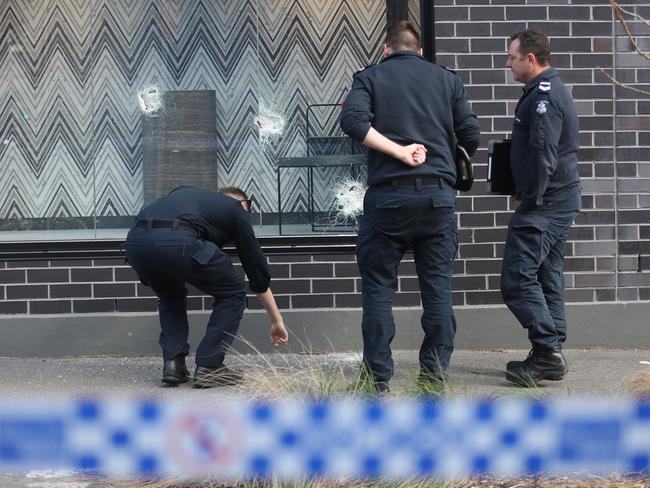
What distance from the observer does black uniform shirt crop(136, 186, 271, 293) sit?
587cm

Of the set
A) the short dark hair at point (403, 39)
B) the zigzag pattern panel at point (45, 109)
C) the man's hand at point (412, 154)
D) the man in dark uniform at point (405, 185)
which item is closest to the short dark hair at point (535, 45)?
the man in dark uniform at point (405, 185)

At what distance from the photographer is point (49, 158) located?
25.3 ft

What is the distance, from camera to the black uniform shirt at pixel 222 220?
5.87 m

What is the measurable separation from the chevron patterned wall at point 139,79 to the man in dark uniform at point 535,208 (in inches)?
76.8

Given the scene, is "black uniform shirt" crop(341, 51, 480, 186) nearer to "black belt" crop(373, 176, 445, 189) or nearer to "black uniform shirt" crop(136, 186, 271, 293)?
"black belt" crop(373, 176, 445, 189)

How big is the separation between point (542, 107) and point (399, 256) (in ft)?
3.92

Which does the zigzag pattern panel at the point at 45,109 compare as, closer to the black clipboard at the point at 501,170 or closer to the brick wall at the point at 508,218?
the brick wall at the point at 508,218

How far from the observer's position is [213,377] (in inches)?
231

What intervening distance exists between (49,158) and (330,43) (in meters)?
2.34

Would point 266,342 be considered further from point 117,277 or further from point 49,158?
point 49,158

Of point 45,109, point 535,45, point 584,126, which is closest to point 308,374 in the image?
point 535,45

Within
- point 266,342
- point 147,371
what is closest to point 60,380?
point 147,371

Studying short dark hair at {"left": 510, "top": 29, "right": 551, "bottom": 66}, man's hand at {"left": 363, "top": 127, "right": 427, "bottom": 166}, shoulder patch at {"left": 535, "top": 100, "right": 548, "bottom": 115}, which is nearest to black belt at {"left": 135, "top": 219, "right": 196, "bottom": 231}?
man's hand at {"left": 363, "top": 127, "right": 427, "bottom": 166}

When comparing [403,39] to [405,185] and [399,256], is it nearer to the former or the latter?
[405,185]
